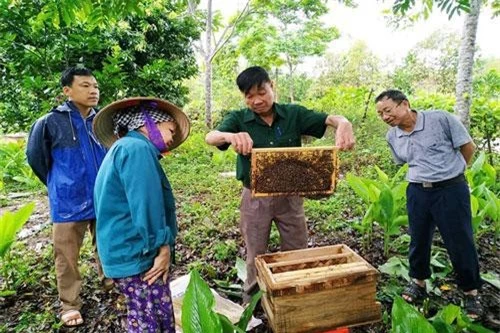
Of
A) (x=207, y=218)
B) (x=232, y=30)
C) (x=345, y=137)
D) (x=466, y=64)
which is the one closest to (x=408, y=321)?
(x=345, y=137)

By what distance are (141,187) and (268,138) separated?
127cm

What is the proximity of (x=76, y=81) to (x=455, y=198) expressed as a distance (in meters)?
3.34

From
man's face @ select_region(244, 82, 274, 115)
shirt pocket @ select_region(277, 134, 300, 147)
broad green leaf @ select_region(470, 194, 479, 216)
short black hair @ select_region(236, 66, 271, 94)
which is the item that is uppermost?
short black hair @ select_region(236, 66, 271, 94)

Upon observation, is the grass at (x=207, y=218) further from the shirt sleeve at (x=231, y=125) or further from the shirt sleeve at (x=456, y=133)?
the shirt sleeve at (x=456, y=133)

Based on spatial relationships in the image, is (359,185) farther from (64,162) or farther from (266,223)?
(64,162)

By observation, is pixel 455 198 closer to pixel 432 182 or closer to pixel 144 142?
pixel 432 182

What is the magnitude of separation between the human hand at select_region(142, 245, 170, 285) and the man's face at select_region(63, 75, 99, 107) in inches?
70.1

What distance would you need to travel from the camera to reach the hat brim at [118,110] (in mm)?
2035

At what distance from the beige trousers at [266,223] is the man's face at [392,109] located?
1.05 metres

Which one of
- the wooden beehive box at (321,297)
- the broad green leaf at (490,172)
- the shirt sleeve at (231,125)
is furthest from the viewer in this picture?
the broad green leaf at (490,172)

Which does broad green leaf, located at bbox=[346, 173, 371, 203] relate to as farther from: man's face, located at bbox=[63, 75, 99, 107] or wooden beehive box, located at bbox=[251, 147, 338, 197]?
man's face, located at bbox=[63, 75, 99, 107]

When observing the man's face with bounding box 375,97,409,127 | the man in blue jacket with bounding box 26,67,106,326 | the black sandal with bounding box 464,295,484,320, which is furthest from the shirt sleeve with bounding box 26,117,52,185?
the black sandal with bounding box 464,295,484,320

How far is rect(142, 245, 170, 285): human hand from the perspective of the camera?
1.95 meters

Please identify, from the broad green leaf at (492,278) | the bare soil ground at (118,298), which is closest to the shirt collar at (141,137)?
the bare soil ground at (118,298)
